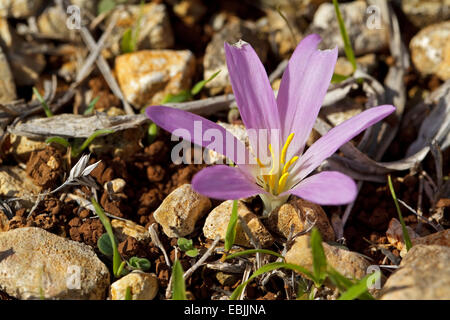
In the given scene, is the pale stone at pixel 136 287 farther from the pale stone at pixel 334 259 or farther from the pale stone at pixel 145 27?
Result: the pale stone at pixel 145 27

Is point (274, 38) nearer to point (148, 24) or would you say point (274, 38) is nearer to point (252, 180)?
point (148, 24)

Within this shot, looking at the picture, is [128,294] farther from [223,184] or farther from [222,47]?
[222,47]

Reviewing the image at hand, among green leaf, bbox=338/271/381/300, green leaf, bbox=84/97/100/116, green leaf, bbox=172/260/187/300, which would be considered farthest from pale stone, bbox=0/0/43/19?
green leaf, bbox=338/271/381/300

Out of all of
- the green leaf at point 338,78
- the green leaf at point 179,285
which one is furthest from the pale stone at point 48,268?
the green leaf at point 338,78

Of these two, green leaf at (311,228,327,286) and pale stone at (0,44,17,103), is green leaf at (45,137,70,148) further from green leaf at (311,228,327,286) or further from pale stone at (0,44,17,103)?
green leaf at (311,228,327,286)

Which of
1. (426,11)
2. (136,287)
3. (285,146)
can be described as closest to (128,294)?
(136,287)

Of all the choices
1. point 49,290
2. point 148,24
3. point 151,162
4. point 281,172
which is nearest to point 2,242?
point 49,290
